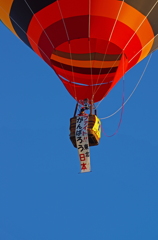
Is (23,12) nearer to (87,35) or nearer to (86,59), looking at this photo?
(87,35)

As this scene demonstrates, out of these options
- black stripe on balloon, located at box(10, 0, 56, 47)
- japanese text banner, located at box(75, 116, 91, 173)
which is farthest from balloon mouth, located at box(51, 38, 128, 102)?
japanese text banner, located at box(75, 116, 91, 173)

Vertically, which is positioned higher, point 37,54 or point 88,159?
point 37,54

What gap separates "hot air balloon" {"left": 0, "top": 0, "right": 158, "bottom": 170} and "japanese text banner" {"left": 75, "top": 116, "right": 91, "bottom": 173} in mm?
196

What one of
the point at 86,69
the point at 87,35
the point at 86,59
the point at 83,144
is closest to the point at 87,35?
the point at 87,35

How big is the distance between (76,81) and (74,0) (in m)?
2.35

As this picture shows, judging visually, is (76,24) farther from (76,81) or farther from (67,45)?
(76,81)

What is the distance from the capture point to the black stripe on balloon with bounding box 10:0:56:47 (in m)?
14.7

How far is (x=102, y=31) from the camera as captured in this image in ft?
48.3

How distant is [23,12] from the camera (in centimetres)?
1511

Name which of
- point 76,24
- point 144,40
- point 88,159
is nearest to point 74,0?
point 76,24

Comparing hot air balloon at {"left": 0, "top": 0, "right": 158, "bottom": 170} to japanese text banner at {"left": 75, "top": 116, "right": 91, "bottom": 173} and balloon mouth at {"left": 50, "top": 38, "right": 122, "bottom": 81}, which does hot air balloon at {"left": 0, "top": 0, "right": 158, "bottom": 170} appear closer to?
balloon mouth at {"left": 50, "top": 38, "right": 122, "bottom": 81}

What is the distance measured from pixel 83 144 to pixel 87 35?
2.28 metres

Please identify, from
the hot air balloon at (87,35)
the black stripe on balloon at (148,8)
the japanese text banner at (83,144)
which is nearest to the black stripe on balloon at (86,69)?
the hot air balloon at (87,35)

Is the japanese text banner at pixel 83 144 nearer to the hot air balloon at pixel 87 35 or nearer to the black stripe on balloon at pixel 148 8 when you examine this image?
the hot air balloon at pixel 87 35
